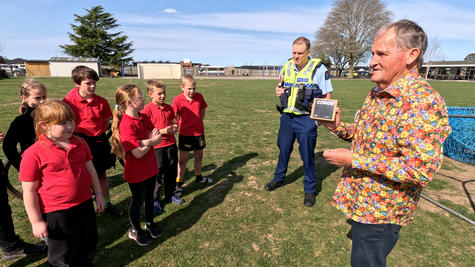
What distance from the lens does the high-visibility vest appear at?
3.75 m

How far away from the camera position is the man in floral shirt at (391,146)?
1375mm

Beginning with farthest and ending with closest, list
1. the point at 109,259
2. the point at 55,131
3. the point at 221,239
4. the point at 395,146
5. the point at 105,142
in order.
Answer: the point at 105,142
the point at 221,239
the point at 109,259
the point at 55,131
the point at 395,146

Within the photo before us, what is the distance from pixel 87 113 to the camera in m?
3.25

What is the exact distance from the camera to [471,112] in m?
6.45

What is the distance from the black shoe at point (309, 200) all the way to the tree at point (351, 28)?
175ft

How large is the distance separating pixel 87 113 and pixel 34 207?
5.38 feet

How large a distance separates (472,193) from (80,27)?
6061cm

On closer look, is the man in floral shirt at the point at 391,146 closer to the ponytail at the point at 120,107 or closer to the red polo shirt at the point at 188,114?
the ponytail at the point at 120,107

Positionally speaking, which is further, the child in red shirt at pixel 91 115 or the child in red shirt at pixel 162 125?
the child in red shirt at pixel 162 125

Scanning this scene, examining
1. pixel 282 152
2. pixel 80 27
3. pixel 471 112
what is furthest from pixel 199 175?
pixel 80 27

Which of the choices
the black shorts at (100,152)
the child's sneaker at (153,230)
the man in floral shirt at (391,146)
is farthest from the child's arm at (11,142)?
the man in floral shirt at (391,146)

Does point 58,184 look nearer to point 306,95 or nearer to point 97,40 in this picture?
point 306,95

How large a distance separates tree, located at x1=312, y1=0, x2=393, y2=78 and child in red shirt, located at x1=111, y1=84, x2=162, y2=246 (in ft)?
181

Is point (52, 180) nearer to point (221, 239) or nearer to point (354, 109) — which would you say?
point (221, 239)
